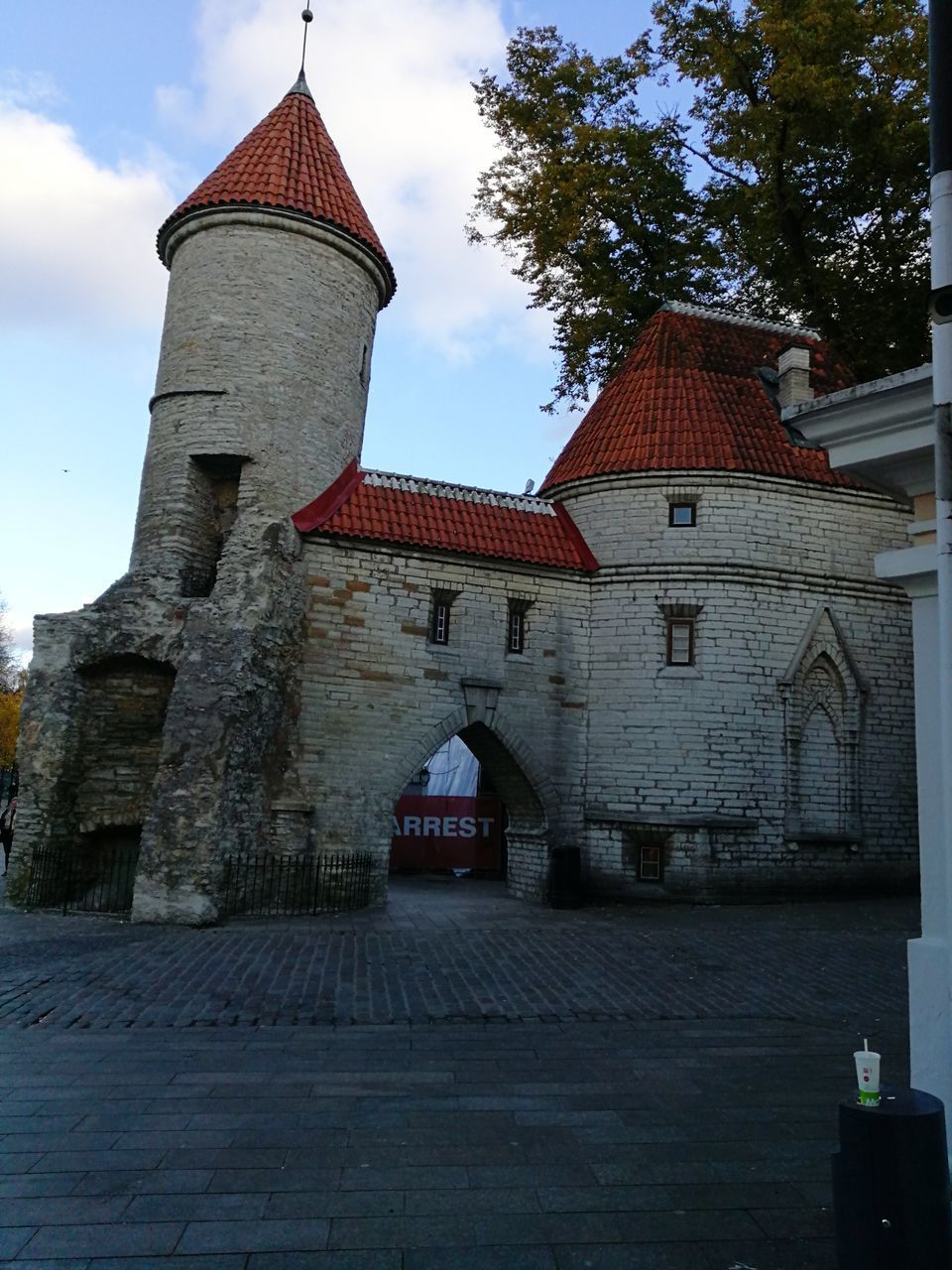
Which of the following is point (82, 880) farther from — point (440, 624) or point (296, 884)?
point (440, 624)

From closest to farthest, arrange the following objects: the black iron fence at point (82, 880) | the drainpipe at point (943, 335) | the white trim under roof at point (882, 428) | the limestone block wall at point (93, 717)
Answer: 1. the drainpipe at point (943, 335)
2. the white trim under roof at point (882, 428)
3. the black iron fence at point (82, 880)
4. the limestone block wall at point (93, 717)

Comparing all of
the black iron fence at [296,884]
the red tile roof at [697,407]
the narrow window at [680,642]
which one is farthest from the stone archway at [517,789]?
the red tile roof at [697,407]

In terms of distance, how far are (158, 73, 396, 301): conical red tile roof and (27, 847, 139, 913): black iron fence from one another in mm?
12354

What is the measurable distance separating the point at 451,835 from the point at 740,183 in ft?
58.8

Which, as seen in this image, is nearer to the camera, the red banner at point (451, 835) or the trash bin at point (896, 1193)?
the trash bin at point (896, 1193)

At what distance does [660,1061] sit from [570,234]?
19.0 metres

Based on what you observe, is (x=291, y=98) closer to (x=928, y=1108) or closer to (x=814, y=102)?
(x=814, y=102)

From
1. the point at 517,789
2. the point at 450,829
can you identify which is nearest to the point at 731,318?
the point at 517,789

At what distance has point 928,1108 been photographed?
3068 mm

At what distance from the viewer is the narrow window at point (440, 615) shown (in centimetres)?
1616

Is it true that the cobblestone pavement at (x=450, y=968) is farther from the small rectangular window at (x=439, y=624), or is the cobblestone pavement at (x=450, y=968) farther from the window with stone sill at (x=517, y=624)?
the window with stone sill at (x=517, y=624)

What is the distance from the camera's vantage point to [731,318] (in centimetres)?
1980

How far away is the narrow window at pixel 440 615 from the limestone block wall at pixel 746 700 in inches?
118

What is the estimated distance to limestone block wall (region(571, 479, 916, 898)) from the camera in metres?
15.7
